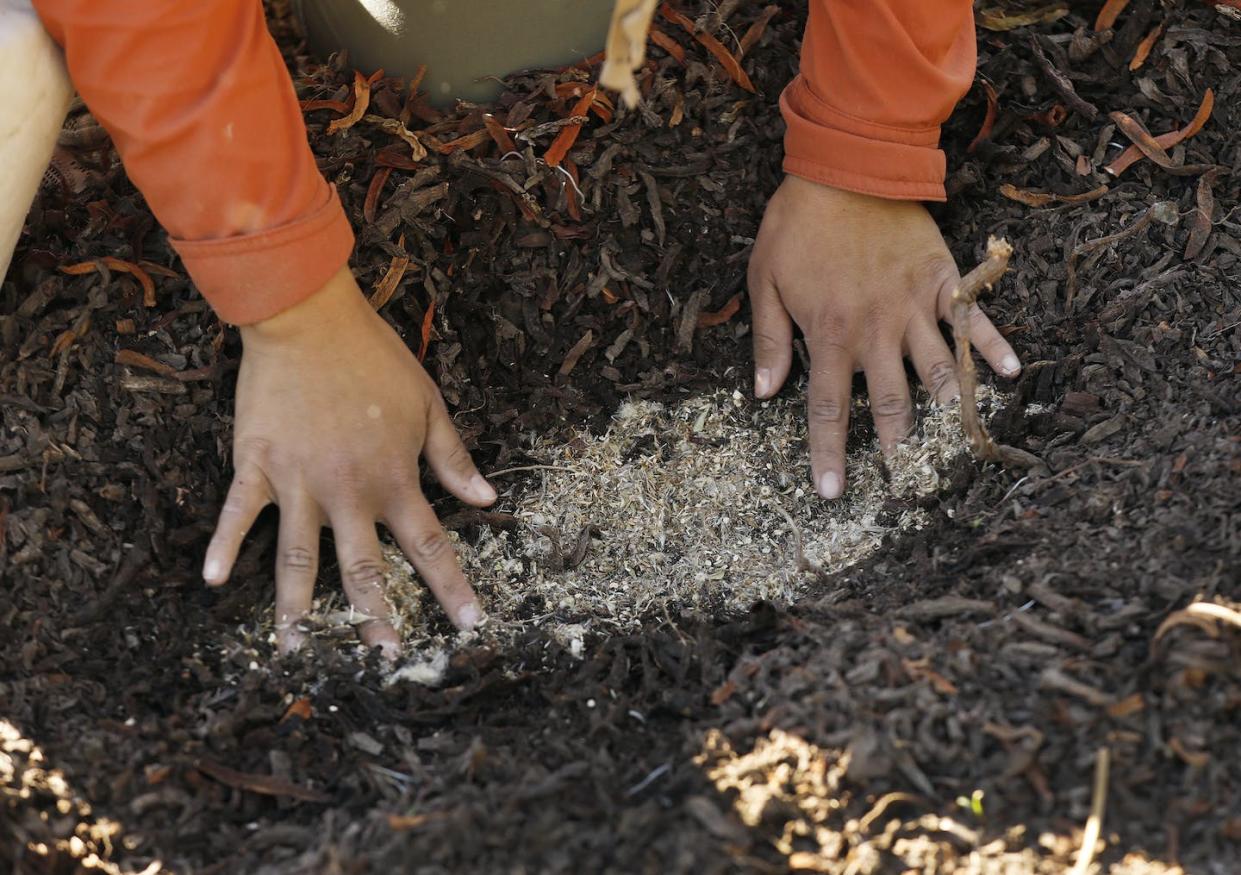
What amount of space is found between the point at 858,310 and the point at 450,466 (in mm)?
676

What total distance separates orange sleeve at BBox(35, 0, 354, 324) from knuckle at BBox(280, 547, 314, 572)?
32cm

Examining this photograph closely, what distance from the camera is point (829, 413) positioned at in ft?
5.76

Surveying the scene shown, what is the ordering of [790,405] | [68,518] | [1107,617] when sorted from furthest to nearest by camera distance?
[790,405], [68,518], [1107,617]

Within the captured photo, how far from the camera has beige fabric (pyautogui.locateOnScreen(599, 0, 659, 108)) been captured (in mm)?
1154

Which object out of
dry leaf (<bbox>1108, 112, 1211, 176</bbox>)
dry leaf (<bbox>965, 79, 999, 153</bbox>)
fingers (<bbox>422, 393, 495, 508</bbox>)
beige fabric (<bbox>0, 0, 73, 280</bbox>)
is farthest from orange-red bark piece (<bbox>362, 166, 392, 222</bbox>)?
dry leaf (<bbox>1108, 112, 1211, 176</bbox>)

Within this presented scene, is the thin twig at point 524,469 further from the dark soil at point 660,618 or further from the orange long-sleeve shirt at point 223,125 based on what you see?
the orange long-sleeve shirt at point 223,125

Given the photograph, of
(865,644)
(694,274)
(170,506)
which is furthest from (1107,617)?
(170,506)

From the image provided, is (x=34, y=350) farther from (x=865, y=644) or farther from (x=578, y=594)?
(x=865, y=644)

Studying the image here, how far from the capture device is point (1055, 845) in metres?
1.09

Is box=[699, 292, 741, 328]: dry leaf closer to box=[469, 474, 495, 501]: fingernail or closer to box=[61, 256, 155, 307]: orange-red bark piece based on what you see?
box=[469, 474, 495, 501]: fingernail

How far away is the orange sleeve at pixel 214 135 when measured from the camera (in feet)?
4.59

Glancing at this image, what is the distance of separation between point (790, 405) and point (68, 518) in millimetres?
1088

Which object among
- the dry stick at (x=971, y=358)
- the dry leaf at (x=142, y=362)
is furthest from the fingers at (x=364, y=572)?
the dry stick at (x=971, y=358)

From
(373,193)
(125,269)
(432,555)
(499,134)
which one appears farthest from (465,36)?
(432,555)
